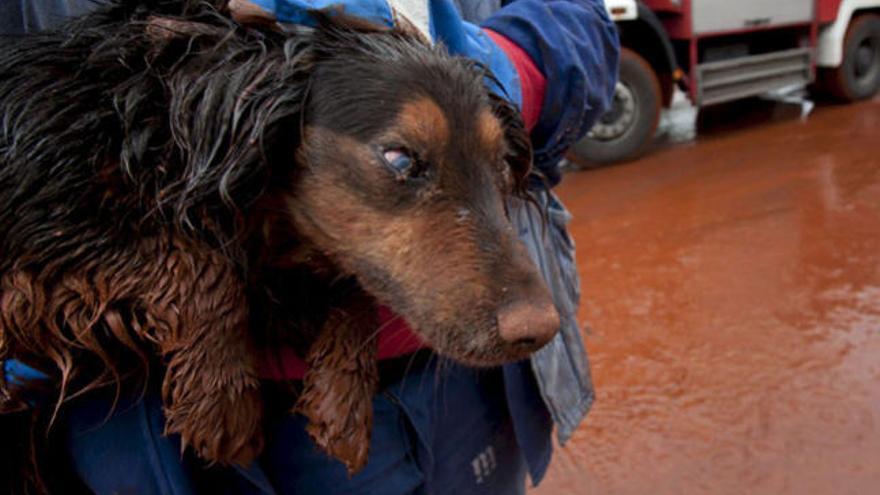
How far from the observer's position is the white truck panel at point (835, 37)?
8406mm

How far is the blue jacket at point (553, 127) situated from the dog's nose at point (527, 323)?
A: 0.37 meters

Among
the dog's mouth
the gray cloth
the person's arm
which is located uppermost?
the person's arm

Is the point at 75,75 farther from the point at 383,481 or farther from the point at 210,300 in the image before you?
the point at 383,481

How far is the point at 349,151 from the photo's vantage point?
1118 mm

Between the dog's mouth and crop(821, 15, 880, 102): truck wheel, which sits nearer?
the dog's mouth

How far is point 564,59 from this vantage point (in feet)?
4.48

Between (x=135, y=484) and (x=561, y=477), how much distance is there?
2.03 meters

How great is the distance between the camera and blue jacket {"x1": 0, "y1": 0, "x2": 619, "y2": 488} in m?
1.37

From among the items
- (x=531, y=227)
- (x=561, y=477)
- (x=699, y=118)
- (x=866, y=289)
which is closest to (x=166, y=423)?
(x=531, y=227)

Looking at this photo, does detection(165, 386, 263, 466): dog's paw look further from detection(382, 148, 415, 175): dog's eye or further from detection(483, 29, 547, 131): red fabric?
detection(483, 29, 547, 131): red fabric

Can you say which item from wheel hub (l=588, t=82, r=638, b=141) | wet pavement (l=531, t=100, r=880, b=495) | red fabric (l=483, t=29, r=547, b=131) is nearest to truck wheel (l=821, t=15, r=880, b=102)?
wet pavement (l=531, t=100, r=880, b=495)

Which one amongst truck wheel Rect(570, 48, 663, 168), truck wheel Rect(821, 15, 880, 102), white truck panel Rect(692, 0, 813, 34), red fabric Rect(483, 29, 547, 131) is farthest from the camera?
truck wheel Rect(821, 15, 880, 102)

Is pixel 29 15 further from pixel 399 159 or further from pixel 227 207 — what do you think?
pixel 399 159

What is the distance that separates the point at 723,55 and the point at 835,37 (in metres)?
1.52
